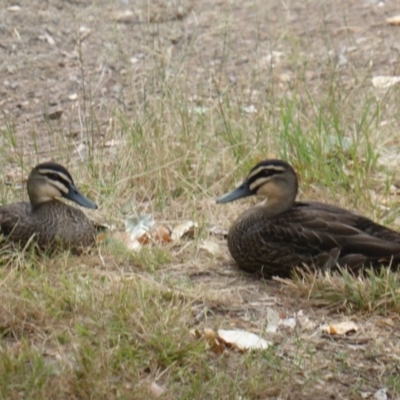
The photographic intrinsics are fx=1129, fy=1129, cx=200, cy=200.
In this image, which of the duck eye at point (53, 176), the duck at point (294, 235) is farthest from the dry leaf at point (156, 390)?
the duck eye at point (53, 176)

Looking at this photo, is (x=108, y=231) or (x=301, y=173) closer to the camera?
(x=108, y=231)

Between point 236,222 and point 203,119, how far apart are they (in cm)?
167

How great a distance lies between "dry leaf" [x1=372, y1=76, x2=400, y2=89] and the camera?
29.7ft

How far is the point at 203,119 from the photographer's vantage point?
803cm

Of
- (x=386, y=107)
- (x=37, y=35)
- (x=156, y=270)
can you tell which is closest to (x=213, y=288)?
(x=156, y=270)

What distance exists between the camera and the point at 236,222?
257 inches

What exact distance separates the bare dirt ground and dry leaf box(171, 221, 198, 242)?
1.01 ft

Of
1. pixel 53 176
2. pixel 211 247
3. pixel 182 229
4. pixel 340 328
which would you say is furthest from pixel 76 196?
pixel 340 328

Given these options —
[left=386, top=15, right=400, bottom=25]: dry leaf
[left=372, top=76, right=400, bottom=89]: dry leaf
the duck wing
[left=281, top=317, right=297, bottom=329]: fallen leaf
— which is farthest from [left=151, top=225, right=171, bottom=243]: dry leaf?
[left=386, top=15, right=400, bottom=25]: dry leaf

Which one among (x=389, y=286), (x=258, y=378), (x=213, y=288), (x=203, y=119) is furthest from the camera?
(x=203, y=119)

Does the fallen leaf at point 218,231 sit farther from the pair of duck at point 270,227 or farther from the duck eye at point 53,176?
the duck eye at point 53,176

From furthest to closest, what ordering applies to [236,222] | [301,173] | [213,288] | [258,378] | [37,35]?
[37,35] → [301,173] → [236,222] → [213,288] → [258,378]

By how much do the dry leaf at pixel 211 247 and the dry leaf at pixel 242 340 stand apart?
50.6 inches

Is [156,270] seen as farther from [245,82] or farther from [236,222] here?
[245,82]
